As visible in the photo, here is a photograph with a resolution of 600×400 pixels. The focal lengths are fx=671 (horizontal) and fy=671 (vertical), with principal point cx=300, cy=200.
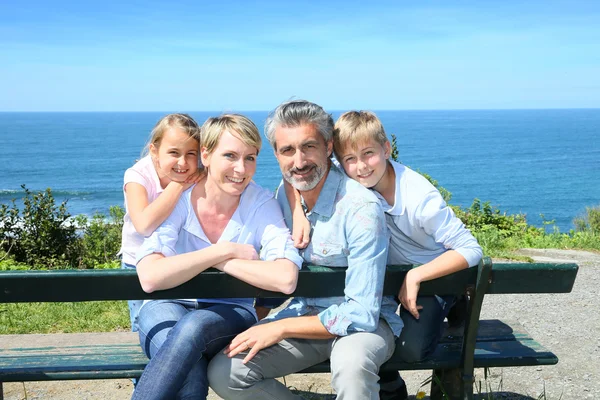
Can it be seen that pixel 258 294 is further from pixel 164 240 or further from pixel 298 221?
pixel 164 240

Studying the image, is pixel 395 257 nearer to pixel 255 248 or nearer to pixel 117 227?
pixel 255 248

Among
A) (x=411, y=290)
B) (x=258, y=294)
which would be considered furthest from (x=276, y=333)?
(x=411, y=290)

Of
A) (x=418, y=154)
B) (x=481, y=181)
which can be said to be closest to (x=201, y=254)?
(x=481, y=181)

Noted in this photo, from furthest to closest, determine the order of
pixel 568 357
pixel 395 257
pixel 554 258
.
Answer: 1. pixel 554 258
2. pixel 568 357
3. pixel 395 257

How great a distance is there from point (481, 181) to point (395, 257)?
7968 cm

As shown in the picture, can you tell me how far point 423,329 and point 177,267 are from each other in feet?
4.10

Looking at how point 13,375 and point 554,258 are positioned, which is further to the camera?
point 554,258

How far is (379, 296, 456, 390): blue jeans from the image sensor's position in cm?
332

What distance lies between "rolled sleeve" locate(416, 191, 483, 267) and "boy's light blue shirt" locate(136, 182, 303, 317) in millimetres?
695

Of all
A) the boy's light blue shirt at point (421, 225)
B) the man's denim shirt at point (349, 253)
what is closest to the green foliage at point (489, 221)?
the boy's light blue shirt at point (421, 225)

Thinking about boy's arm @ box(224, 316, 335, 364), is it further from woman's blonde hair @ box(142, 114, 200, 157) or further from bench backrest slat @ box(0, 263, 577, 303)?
woman's blonde hair @ box(142, 114, 200, 157)

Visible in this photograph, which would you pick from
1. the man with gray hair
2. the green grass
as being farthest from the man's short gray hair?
the green grass

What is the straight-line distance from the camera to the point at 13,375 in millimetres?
3365

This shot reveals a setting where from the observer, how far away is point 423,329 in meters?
3.34
